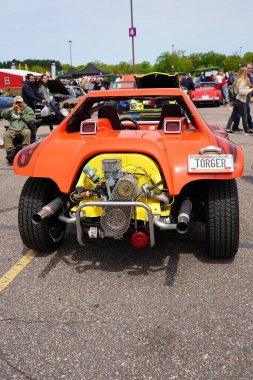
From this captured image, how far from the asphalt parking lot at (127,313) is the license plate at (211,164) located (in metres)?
0.84

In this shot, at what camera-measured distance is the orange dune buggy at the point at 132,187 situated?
325 centimetres

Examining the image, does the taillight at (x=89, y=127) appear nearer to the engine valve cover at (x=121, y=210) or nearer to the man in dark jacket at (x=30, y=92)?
the engine valve cover at (x=121, y=210)

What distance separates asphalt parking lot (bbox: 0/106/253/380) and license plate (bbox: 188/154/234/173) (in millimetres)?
836

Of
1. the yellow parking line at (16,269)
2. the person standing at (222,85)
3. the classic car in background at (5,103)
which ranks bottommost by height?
the yellow parking line at (16,269)

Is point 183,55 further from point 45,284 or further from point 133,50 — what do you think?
point 45,284

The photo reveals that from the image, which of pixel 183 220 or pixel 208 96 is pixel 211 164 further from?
pixel 208 96

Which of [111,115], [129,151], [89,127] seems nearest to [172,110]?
[111,115]

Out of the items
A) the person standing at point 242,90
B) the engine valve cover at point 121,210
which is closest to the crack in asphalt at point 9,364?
the engine valve cover at point 121,210

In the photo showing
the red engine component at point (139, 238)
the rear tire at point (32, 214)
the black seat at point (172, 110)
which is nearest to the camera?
the red engine component at point (139, 238)

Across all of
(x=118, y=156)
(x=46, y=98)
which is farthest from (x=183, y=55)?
(x=118, y=156)

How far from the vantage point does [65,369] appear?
2336 mm

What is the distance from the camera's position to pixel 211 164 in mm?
3299

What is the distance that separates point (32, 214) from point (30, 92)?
7.85 m

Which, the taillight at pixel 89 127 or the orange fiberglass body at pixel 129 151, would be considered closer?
the orange fiberglass body at pixel 129 151
